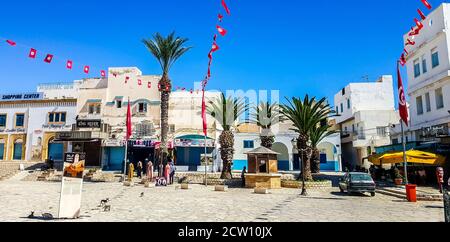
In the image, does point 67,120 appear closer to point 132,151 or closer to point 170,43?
point 132,151

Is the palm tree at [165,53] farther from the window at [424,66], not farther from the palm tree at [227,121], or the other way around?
the window at [424,66]

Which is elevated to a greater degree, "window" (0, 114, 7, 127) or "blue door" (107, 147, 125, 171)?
"window" (0, 114, 7, 127)

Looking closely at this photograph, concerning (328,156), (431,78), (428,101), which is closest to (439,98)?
(428,101)

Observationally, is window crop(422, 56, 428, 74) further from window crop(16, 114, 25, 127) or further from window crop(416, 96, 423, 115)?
window crop(16, 114, 25, 127)

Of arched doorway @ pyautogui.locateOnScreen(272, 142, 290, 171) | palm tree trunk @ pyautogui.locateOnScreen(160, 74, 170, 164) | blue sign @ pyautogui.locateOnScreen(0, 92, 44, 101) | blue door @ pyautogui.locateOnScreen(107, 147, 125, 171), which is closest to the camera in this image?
palm tree trunk @ pyautogui.locateOnScreen(160, 74, 170, 164)

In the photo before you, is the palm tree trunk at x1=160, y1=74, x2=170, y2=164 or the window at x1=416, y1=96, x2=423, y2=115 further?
the palm tree trunk at x1=160, y1=74, x2=170, y2=164

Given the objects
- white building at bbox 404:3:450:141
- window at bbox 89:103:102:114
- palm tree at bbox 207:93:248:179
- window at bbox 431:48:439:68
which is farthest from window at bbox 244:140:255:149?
window at bbox 431:48:439:68

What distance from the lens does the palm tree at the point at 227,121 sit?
28672 millimetres

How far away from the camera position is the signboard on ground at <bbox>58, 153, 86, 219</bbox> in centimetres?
1024

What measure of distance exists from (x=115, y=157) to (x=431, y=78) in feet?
102

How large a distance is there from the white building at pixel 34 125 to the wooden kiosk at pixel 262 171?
23.6 meters

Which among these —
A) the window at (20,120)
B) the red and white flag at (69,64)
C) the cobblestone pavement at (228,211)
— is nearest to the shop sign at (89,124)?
the window at (20,120)

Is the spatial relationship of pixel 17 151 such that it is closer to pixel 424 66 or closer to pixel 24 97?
pixel 24 97

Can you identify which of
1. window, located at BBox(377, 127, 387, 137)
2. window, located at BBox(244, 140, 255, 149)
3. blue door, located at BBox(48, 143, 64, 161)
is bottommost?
blue door, located at BBox(48, 143, 64, 161)
